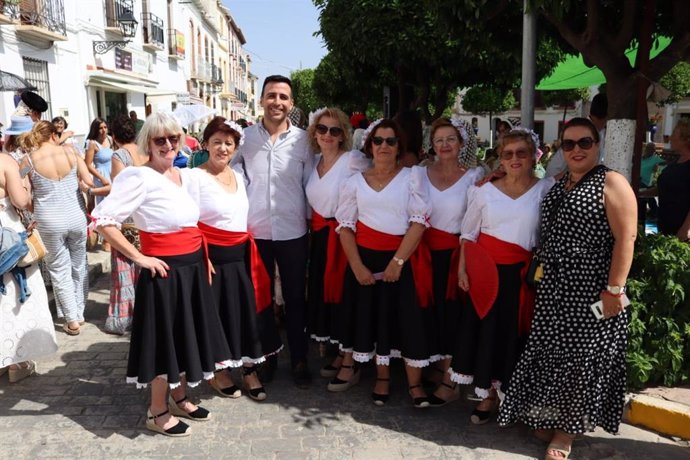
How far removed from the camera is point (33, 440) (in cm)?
324

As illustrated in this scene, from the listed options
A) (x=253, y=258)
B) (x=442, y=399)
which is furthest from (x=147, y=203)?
(x=442, y=399)

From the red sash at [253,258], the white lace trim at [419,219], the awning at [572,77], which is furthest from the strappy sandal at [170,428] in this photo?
the awning at [572,77]

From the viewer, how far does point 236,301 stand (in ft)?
11.8

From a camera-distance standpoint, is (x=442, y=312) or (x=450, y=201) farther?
(x=442, y=312)

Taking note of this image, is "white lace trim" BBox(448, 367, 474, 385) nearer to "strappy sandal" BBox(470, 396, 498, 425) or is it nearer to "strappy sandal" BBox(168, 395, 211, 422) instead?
"strappy sandal" BBox(470, 396, 498, 425)

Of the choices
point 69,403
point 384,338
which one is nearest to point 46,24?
point 69,403

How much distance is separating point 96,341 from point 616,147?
4486 mm

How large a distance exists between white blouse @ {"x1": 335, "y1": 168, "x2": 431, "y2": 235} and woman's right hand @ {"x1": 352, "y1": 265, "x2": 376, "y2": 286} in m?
0.27

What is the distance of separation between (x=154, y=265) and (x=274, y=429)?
4.06 feet

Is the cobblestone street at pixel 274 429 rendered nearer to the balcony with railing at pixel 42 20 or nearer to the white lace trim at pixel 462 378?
the white lace trim at pixel 462 378

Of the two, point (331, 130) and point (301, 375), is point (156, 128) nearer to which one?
point (331, 130)

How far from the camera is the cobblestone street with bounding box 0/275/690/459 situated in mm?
3125

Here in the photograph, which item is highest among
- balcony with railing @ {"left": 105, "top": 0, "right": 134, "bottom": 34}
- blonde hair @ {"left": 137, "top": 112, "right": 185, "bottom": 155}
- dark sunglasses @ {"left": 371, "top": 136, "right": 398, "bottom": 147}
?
balcony with railing @ {"left": 105, "top": 0, "right": 134, "bottom": 34}

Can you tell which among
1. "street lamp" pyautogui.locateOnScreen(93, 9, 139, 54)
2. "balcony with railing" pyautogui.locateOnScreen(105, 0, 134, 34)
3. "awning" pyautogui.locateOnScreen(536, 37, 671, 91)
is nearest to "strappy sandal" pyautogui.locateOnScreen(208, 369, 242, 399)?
"awning" pyautogui.locateOnScreen(536, 37, 671, 91)
